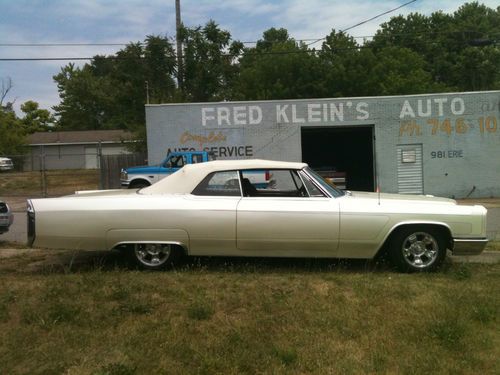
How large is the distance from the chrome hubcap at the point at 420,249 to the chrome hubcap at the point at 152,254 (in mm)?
2904

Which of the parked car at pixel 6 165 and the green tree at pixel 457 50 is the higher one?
the green tree at pixel 457 50

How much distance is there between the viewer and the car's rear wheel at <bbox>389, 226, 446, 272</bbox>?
20.6ft

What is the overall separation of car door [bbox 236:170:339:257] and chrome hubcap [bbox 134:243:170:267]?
936 millimetres

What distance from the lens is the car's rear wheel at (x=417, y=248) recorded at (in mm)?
6273

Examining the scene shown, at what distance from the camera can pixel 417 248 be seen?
6312mm

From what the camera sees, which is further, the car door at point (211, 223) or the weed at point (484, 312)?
the car door at point (211, 223)

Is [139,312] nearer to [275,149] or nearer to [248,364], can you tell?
[248,364]

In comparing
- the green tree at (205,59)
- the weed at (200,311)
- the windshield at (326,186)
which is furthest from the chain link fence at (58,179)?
the weed at (200,311)

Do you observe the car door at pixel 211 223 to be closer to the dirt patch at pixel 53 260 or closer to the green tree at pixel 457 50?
the dirt patch at pixel 53 260

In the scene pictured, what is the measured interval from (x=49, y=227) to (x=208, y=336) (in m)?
3.05

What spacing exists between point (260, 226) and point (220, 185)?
0.76m

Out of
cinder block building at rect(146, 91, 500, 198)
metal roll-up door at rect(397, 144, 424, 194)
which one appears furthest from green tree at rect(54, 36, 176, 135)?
metal roll-up door at rect(397, 144, 424, 194)

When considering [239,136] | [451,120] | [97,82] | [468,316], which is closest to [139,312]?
[468,316]

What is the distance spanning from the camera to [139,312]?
4750mm
